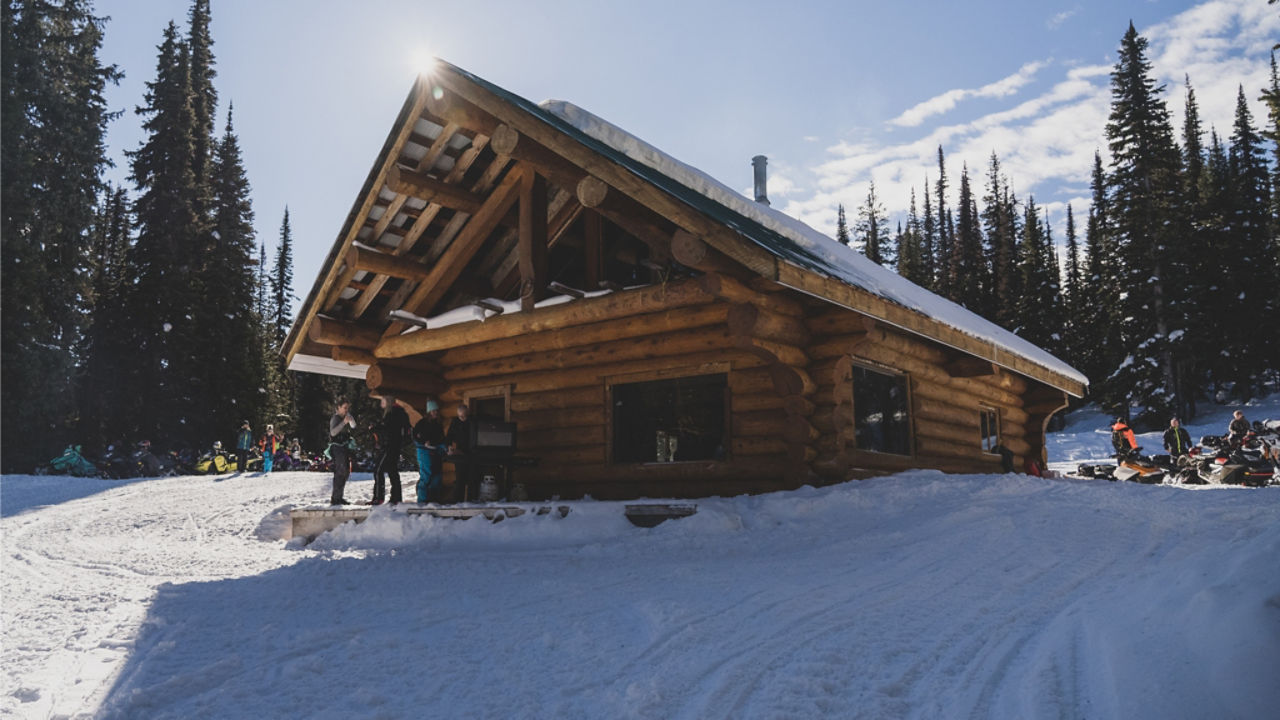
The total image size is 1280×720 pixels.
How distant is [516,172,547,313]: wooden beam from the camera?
9.74 meters

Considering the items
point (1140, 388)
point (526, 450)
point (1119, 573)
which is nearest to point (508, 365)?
point (526, 450)

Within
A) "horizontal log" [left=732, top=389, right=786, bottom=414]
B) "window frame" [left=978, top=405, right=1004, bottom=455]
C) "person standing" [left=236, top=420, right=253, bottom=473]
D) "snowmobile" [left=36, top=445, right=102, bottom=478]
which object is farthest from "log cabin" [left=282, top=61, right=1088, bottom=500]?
"snowmobile" [left=36, top=445, right=102, bottom=478]

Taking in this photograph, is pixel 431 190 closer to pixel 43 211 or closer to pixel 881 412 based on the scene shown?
pixel 881 412

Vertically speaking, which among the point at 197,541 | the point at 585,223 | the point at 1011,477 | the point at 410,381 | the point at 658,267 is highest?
the point at 585,223

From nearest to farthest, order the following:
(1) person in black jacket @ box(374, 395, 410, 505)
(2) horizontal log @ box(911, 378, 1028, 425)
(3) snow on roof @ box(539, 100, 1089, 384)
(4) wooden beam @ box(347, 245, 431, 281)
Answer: (3) snow on roof @ box(539, 100, 1089, 384)
(4) wooden beam @ box(347, 245, 431, 281)
(2) horizontal log @ box(911, 378, 1028, 425)
(1) person in black jacket @ box(374, 395, 410, 505)

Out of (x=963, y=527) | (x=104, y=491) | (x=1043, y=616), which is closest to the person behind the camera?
(x=1043, y=616)

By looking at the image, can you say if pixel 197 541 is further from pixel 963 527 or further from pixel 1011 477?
pixel 1011 477

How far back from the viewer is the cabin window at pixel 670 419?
984cm

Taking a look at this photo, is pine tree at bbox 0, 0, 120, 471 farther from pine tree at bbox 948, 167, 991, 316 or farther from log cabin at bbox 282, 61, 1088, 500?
pine tree at bbox 948, 167, 991, 316

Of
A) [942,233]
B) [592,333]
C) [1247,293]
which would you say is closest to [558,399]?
[592,333]

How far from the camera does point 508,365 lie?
1203 centimetres

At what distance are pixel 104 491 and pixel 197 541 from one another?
8371mm

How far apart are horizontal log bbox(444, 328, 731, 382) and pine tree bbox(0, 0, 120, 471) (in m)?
20.1

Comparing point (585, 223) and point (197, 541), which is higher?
point (585, 223)
